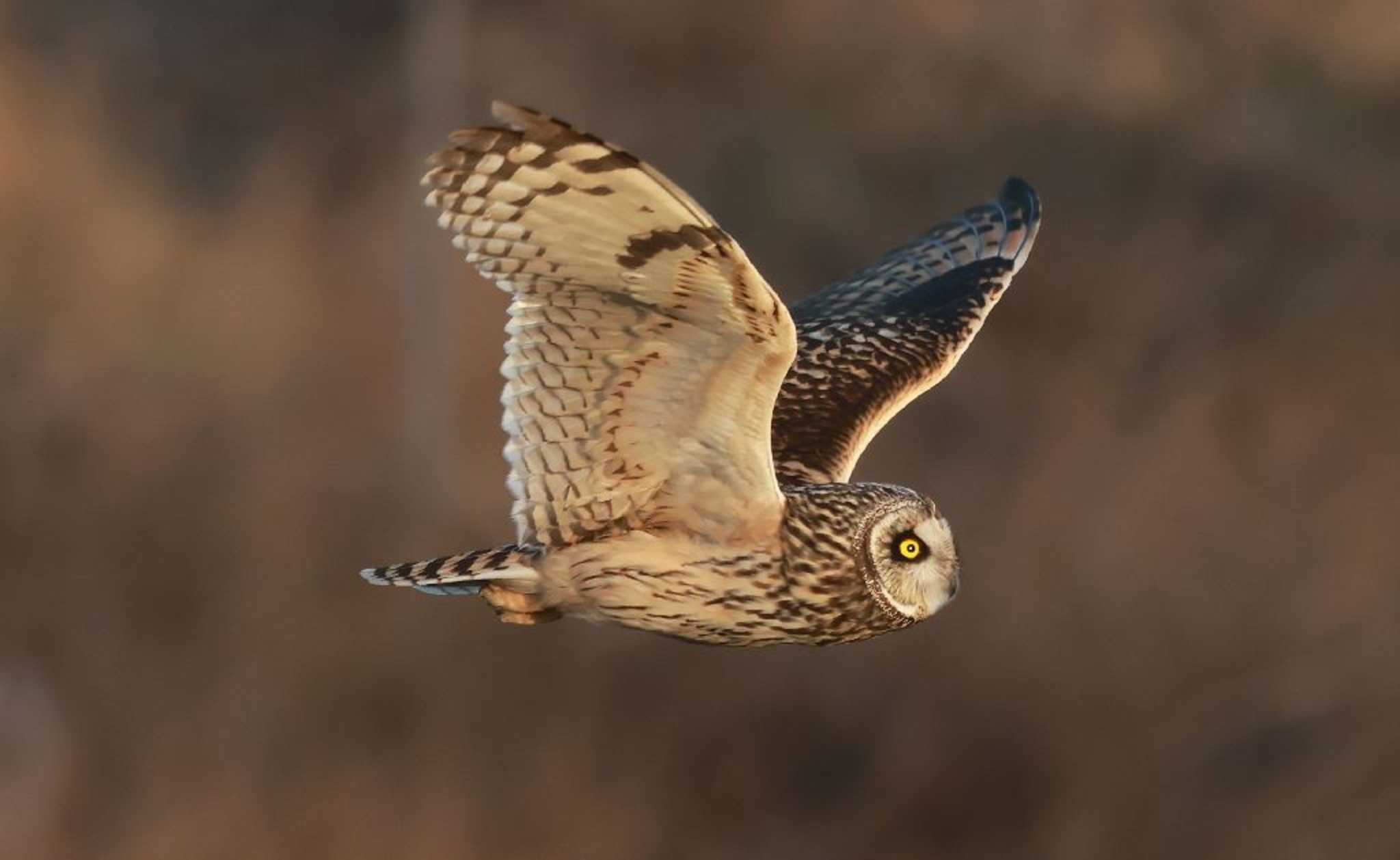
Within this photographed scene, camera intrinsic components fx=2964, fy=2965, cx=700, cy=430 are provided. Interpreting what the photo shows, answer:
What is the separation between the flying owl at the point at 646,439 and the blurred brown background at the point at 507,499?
27.8 ft

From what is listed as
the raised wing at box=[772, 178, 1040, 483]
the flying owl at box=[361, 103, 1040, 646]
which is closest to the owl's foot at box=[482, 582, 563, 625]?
the flying owl at box=[361, 103, 1040, 646]

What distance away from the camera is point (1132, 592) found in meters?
14.8

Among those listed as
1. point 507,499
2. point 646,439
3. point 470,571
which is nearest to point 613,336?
point 646,439

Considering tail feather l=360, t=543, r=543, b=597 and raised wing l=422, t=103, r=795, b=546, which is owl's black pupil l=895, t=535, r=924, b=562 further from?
tail feather l=360, t=543, r=543, b=597

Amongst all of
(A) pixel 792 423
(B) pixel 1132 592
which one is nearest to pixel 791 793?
(B) pixel 1132 592

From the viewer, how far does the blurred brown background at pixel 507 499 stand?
45.5ft

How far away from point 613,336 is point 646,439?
20 cm

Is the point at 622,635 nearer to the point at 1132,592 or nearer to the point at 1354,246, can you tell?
the point at 1132,592

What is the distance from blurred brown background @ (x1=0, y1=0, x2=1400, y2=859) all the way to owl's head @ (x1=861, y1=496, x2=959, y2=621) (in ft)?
28.4

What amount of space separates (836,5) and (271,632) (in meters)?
5.93

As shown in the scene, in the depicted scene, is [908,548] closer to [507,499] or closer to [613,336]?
[613,336]

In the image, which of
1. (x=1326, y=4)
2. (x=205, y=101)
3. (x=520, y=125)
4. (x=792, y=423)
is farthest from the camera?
(x=1326, y=4)

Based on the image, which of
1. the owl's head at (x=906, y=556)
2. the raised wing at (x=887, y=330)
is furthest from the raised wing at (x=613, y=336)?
the raised wing at (x=887, y=330)

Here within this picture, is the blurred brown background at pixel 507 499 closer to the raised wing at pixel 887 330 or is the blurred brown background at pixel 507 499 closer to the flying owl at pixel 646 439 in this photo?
the raised wing at pixel 887 330
